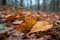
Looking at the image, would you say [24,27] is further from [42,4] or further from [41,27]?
[42,4]

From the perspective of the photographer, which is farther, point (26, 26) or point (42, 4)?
point (42, 4)

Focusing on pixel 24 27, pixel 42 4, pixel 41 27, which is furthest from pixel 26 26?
pixel 42 4

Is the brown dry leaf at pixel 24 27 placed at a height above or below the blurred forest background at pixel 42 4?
above

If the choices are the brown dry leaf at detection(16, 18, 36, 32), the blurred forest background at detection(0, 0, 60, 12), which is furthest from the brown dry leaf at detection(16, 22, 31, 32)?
the blurred forest background at detection(0, 0, 60, 12)

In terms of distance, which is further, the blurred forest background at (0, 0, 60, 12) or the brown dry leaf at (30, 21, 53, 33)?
the blurred forest background at (0, 0, 60, 12)

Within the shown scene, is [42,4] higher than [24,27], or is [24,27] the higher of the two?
[24,27]

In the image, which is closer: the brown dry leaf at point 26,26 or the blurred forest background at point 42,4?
the brown dry leaf at point 26,26

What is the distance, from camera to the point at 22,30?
1437 millimetres

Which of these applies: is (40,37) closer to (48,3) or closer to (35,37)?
(35,37)

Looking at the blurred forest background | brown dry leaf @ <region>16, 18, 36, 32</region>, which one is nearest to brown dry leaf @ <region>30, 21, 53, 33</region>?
brown dry leaf @ <region>16, 18, 36, 32</region>

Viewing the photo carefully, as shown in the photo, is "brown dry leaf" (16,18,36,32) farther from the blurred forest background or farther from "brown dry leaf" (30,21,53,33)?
the blurred forest background

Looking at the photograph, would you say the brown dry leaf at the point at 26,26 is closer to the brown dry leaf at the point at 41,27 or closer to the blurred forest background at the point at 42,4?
the brown dry leaf at the point at 41,27

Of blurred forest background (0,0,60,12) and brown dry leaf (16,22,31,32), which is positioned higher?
brown dry leaf (16,22,31,32)

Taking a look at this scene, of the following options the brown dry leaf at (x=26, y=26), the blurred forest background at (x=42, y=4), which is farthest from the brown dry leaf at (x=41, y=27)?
the blurred forest background at (x=42, y=4)
